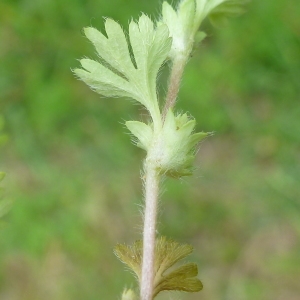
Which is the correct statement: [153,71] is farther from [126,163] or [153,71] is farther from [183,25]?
[126,163]

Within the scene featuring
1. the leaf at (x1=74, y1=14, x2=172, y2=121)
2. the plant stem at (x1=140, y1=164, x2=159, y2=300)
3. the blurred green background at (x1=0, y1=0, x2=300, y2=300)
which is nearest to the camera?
the plant stem at (x1=140, y1=164, x2=159, y2=300)

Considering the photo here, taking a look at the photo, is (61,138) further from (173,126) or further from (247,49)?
(173,126)

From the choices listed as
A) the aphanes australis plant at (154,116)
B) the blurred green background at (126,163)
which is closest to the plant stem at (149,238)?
the aphanes australis plant at (154,116)

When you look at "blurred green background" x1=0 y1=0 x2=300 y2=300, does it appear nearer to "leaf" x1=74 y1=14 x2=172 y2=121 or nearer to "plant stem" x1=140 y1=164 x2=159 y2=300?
"leaf" x1=74 y1=14 x2=172 y2=121

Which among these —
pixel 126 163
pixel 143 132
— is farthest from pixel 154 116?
pixel 126 163

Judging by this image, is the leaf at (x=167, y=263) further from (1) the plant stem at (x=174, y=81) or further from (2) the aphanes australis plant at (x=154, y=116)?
(1) the plant stem at (x=174, y=81)

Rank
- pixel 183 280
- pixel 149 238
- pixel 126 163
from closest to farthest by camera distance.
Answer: pixel 149 238, pixel 183 280, pixel 126 163

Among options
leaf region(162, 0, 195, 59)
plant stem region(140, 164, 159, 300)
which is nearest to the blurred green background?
leaf region(162, 0, 195, 59)
